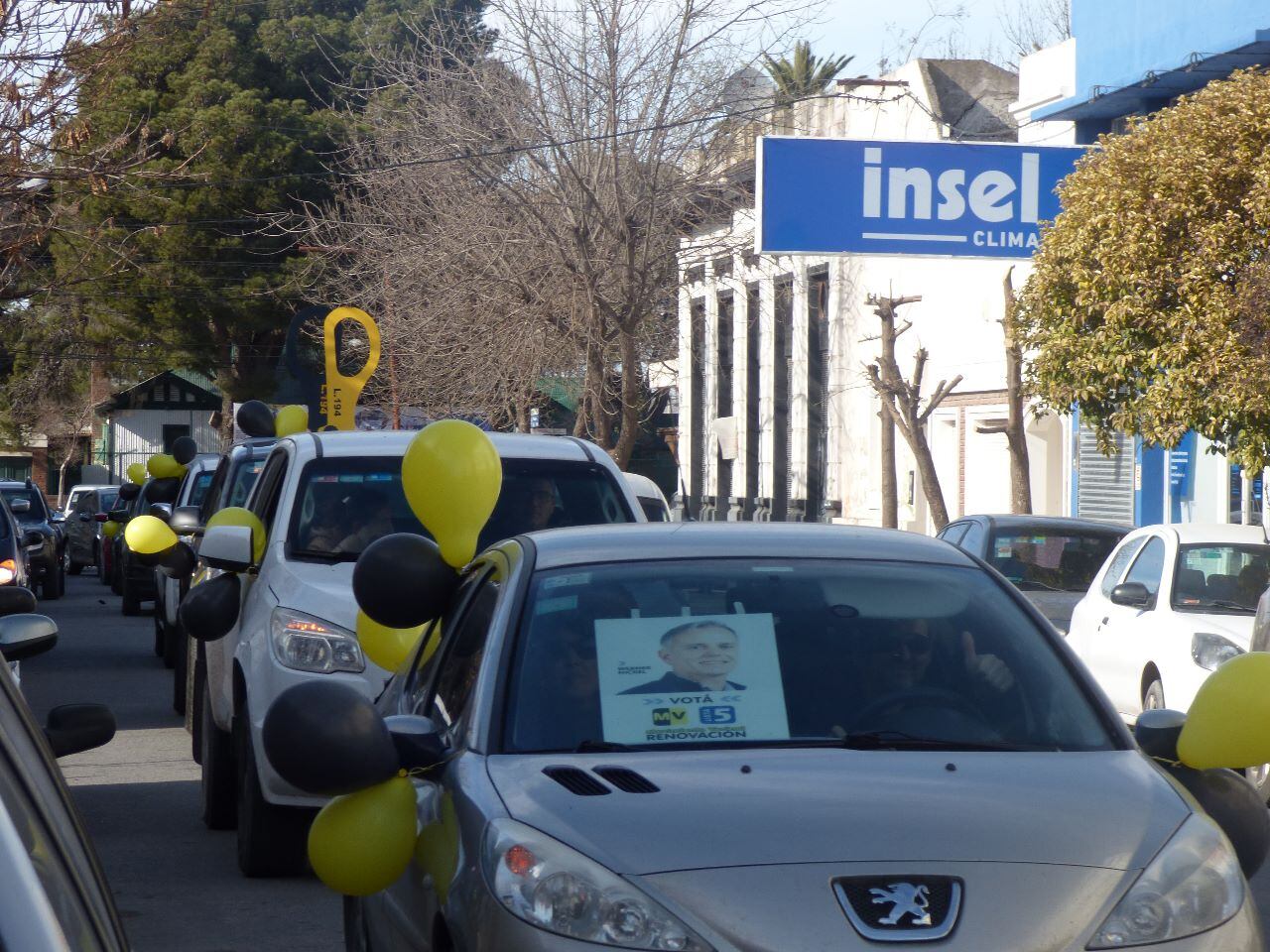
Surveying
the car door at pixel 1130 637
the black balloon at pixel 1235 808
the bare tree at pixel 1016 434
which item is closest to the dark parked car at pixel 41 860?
the black balloon at pixel 1235 808

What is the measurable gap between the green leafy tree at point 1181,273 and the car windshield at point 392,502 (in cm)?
811

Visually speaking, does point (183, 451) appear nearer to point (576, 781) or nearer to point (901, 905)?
point (576, 781)

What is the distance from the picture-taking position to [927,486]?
24438 millimetres

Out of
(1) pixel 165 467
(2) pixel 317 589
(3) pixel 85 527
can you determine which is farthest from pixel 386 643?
(3) pixel 85 527

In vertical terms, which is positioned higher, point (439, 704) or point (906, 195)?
point (906, 195)

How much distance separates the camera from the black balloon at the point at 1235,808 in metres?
4.85

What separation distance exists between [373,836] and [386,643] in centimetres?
277

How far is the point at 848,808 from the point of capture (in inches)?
152

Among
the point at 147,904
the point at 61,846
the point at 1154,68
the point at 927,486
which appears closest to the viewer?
the point at 61,846

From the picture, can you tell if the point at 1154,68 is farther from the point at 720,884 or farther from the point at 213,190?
the point at 213,190

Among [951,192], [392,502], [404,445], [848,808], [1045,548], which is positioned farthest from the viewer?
[951,192]

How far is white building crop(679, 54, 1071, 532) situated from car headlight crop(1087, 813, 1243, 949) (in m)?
21.2

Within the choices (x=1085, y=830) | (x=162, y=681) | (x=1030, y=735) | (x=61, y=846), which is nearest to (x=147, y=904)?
(x=1030, y=735)

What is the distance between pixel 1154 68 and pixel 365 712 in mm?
20174
